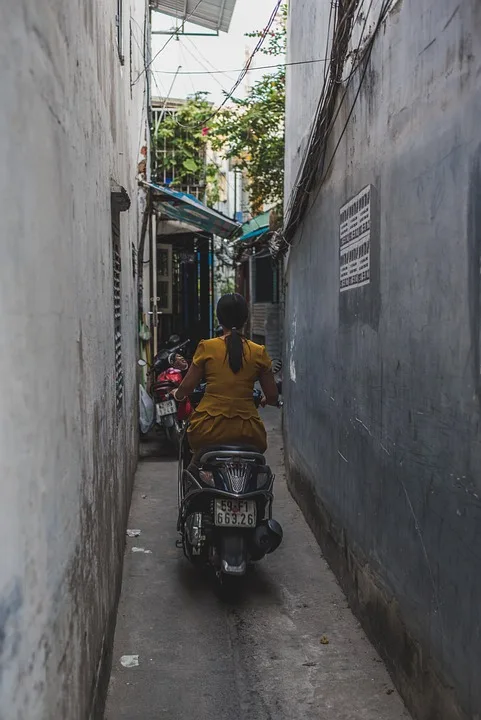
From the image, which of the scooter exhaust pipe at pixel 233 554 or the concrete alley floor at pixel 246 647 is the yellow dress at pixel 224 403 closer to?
the scooter exhaust pipe at pixel 233 554

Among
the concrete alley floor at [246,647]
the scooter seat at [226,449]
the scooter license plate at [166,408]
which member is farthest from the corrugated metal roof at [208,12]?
the concrete alley floor at [246,647]

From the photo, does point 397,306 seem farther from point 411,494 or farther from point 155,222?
point 155,222

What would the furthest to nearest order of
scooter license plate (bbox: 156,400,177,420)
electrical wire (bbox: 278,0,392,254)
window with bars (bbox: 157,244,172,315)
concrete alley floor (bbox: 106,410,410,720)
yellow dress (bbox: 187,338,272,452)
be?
1. window with bars (bbox: 157,244,172,315)
2. scooter license plate (bbox: 156,400,177,420)
3. yellow dress (bbox: 187,338,272,452)
4. electrical wire (bbox: 278,0,392,254)
5. concrete alley floor (bbox: 106,410,410,720)

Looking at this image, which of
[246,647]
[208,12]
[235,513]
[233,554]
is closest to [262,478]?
[235,513]

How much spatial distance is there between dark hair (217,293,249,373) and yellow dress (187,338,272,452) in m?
0.05

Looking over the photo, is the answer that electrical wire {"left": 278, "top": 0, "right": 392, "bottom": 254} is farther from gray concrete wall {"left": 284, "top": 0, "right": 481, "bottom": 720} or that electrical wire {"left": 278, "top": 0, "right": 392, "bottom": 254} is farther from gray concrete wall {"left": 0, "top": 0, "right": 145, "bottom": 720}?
gray concrete wall {"left": 0, "top": 0, "right": 145, "bottom": 720}

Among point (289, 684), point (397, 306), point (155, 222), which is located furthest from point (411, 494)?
point (155, 222)

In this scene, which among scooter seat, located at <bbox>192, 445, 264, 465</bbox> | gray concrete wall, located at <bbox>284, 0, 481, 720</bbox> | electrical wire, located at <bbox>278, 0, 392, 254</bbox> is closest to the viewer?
gray concrete wall, located at <bbox>284, 0, 481, 720</bbox>

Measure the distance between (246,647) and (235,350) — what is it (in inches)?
72.5

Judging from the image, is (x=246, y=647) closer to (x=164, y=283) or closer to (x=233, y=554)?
(x=233, y=554)

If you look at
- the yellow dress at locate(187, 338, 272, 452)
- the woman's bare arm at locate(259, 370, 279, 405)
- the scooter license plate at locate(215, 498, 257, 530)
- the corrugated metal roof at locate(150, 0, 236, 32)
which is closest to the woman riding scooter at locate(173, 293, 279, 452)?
the yellow dress at locate(187, 338, 272, 452)

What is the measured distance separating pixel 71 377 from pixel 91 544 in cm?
82

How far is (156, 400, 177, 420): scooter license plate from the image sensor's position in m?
8.80

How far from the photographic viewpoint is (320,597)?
460 centimetres
